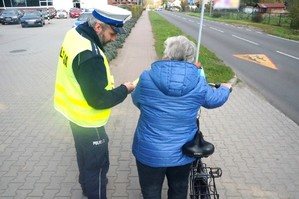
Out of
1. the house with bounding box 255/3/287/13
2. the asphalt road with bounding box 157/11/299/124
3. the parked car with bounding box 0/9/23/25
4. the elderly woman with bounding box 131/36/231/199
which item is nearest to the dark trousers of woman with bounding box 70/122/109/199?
the elderly woman with bounding box 131/36/231/199

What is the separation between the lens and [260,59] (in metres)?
12.5

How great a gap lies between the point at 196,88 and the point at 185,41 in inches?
14.1

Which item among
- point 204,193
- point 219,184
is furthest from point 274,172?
point 204,193

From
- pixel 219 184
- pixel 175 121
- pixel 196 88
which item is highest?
pixel 196 88

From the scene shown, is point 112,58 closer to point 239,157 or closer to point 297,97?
point 297,97

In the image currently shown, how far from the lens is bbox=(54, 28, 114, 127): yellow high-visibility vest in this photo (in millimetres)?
2213

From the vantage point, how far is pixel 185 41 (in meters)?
2.17

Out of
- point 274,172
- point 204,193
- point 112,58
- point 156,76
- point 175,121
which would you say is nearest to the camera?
point 156,76

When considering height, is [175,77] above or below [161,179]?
above

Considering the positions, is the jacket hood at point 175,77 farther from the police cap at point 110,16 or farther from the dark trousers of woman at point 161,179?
the dark trousers of woman at point 161,179

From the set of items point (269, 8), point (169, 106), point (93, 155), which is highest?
point (269, 8)

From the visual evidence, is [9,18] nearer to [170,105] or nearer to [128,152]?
[128,152]

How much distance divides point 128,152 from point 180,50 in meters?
2.50

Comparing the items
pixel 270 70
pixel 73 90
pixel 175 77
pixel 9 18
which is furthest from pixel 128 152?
pixel 9 18
